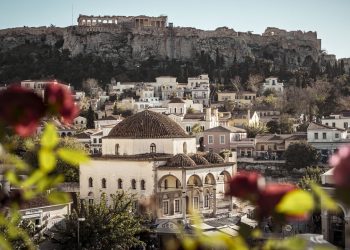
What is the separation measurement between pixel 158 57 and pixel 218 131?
62031mm

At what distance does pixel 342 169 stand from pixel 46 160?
0.98 metres

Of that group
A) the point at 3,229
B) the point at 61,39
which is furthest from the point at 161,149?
the point at 61,39

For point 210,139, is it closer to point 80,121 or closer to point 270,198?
point 80,121

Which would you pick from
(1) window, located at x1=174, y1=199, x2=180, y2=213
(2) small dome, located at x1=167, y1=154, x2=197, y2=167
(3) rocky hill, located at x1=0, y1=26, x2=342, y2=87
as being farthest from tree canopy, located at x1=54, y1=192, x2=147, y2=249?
(3) rocky hill, located at x1=0, y1=26, x2=342, y2=87

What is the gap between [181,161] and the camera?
37.6 metres

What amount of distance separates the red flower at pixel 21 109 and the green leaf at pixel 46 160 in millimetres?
149

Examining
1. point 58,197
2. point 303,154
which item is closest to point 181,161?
point 303,154

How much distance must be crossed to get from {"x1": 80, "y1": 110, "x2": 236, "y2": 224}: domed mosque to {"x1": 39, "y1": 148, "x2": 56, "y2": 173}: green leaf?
33.6 metres

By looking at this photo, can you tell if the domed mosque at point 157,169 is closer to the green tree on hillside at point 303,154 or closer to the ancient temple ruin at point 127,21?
the green tree on hillside at point 303,154

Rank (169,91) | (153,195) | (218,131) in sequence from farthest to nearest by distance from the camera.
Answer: (169,91)
(218,131)
(153,195)

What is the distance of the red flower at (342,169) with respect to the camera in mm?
2186

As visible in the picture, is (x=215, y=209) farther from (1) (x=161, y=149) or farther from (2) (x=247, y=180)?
(2) (x=247, y=180)

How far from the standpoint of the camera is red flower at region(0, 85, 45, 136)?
8.35 ft

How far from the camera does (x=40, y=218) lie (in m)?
31.0
